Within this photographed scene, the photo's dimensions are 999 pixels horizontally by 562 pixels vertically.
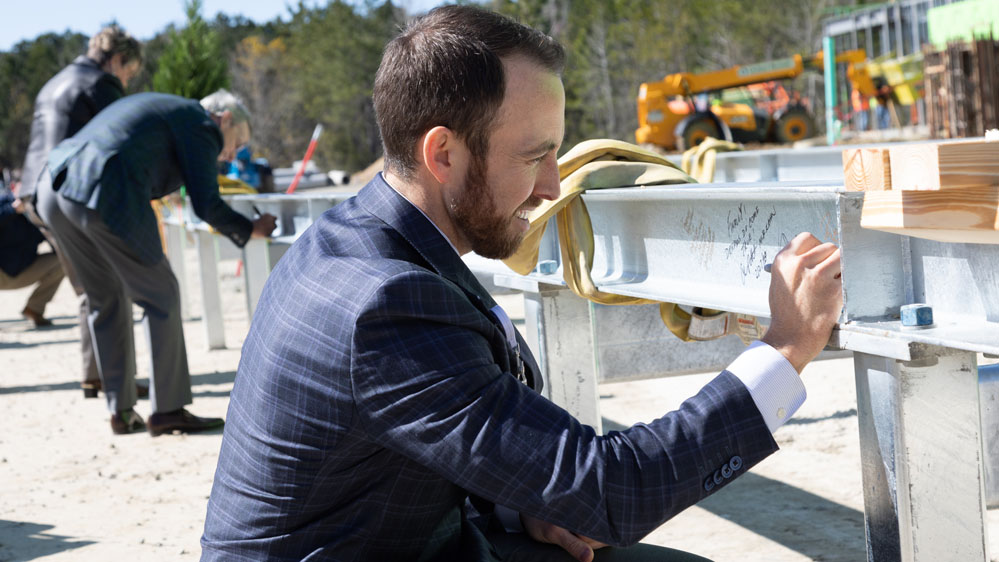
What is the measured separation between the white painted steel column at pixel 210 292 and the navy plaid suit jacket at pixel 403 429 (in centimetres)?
717

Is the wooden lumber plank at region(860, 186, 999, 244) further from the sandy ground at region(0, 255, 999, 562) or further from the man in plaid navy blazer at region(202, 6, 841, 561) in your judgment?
the sandy ground at region(0, 255, 999, 562)

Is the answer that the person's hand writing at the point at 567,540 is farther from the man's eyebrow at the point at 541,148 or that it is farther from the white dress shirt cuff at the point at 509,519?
the man's eyebrow at the point at 541,148

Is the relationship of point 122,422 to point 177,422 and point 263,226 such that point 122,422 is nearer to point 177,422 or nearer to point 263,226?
point 177,422

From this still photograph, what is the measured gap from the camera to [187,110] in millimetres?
5988

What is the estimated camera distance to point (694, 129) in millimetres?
23719

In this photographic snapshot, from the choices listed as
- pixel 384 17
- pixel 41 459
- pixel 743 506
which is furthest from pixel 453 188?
pixel 384 17

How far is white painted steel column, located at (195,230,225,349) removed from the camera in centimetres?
884

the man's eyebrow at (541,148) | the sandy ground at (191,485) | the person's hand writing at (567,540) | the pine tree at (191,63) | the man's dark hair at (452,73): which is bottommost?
the sandy ground at (191,485)

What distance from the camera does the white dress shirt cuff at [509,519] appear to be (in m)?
2.30

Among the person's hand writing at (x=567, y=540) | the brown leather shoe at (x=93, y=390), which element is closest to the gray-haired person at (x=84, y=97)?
the brown leather shoe at (x=93, y=390)

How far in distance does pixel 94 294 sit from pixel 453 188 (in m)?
4.84

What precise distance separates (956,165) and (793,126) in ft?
84.3

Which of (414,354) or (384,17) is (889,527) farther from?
(384,17)

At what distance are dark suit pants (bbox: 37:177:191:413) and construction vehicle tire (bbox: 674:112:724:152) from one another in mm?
18474
